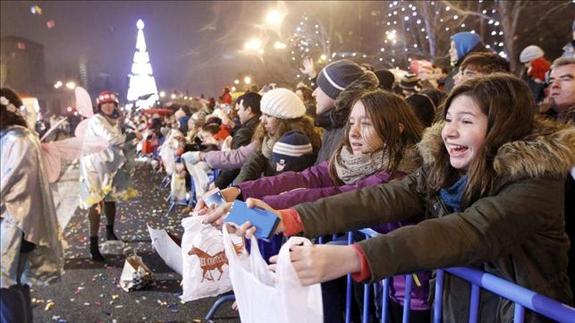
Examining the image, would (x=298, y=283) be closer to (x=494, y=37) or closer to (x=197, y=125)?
(x=197, y=125)

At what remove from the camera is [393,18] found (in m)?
24.3

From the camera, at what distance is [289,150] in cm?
439

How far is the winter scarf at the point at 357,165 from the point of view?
119 inches

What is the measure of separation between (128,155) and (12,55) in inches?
3261

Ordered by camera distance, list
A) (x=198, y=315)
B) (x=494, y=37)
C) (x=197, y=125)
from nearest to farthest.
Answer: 1. (x=198, y=315)
2. (x=197, y=125)
3. (x=494, y=37)

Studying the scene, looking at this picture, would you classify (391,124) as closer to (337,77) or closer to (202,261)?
(337,77)

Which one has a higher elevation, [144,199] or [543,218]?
[543,218]

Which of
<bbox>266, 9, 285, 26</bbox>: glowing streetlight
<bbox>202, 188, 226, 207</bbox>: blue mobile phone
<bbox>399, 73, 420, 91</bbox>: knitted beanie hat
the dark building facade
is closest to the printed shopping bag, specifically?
<bbox>202, 188, 226, 207</bbox>: blue mobile phone

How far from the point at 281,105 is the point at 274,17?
19.0 meters

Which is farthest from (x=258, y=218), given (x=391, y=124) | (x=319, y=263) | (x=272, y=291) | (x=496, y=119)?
(x=391, y=124)

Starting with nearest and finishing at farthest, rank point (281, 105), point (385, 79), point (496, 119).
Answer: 1. point (496, 119)
2. point (281, 105)
3. point (385, 79)

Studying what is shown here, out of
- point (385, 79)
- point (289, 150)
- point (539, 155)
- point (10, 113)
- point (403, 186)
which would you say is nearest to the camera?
Answer: point (539, 155)

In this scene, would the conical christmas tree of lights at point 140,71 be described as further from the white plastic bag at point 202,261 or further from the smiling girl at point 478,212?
the smiling girl at point 478,212

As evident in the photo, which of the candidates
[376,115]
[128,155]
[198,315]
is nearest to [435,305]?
[376,115]
